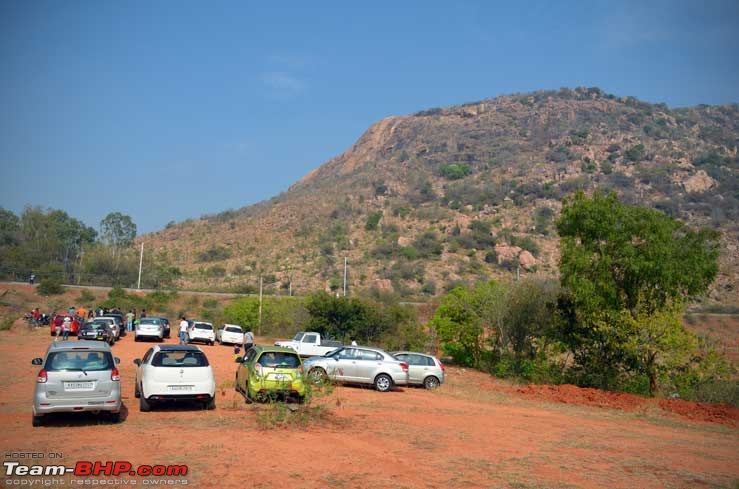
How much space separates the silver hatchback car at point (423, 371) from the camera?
21875 mm

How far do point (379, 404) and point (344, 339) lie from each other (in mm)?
21108

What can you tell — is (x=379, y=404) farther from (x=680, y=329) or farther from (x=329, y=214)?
(x=329, y=214)

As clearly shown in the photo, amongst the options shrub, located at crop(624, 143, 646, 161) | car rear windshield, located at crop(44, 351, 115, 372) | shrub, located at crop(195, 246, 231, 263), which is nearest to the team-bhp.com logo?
car rear windshield, located at crop(44, 351, 115, 372)

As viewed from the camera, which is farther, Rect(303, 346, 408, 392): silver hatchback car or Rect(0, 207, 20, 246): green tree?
Rect(0, 207, 20, 246): green tree

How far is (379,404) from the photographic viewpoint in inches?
658

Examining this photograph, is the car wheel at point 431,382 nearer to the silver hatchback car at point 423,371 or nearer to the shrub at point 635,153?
the silver hatchback car at point 423,371

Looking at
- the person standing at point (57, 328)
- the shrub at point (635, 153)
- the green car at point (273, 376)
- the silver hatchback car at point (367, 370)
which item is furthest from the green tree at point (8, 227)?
the shrub at point (635, 153)

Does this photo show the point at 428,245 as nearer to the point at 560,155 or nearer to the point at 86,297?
the point at 86,297

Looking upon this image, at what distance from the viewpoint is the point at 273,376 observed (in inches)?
562

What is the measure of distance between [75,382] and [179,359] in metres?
2.66

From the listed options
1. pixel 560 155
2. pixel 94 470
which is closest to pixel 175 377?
pixel 94 470

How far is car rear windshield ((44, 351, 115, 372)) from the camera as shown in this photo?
1155cm

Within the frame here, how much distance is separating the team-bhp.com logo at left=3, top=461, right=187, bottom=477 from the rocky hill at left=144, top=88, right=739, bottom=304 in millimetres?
52010

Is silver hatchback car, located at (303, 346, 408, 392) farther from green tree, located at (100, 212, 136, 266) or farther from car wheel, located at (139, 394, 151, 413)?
green tree, located at (100, 212, 136, 266)
